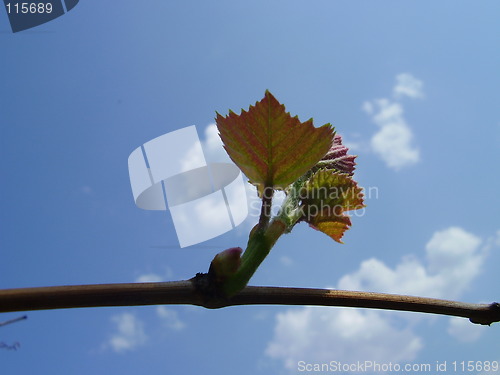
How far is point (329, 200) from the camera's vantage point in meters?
0.88

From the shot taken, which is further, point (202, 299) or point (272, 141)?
point (272, 141)

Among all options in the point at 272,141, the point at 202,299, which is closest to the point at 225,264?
Result: the point at 202,299

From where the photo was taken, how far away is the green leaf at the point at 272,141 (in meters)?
0.81

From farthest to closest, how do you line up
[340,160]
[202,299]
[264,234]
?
[340,160] < [264,234] < [202,299]

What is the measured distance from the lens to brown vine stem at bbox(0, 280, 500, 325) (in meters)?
0.54

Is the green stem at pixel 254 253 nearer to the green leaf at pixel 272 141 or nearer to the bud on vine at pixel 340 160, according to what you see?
the green leaf at pixel 272 141

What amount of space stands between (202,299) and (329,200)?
33cm

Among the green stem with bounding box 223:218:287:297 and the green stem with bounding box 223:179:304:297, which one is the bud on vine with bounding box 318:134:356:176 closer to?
the green stem with bounding box 223:179:304:297

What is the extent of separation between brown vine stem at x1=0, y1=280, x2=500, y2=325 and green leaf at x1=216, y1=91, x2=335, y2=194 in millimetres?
237

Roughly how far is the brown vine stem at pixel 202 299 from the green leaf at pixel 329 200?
0.22 m

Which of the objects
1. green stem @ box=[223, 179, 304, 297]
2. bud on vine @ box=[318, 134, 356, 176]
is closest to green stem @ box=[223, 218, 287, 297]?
green stem @ box=[223, 179, 304, 297]

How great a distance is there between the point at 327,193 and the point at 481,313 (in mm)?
322

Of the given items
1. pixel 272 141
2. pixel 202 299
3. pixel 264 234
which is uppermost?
pixel 272 141

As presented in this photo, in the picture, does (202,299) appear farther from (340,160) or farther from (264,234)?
(340,160)
